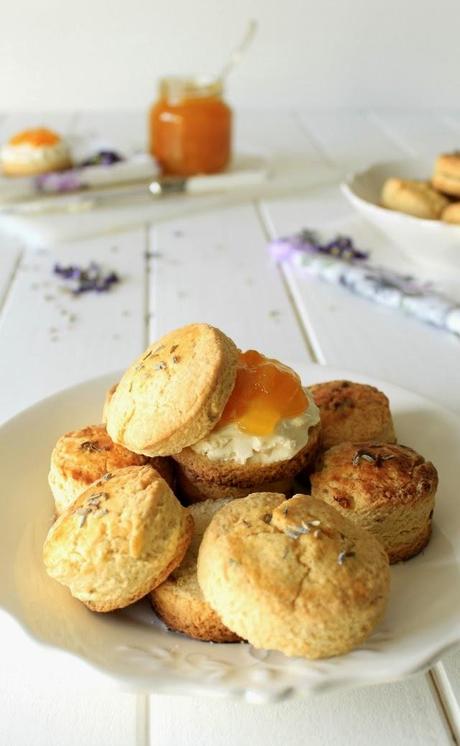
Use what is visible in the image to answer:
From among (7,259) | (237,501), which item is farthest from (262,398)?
(7,259)

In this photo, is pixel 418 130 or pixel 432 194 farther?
pixel 418 130

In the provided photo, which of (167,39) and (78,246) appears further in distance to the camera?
(167,39)

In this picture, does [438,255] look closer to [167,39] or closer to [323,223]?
[323,223]

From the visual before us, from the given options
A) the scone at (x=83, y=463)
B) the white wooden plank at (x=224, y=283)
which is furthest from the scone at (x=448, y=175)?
→ the scone at (x=83, y=463)

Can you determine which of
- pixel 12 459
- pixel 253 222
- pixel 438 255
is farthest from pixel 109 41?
pixel 12 459

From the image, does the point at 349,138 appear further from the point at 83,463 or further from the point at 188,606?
the point at 188,606

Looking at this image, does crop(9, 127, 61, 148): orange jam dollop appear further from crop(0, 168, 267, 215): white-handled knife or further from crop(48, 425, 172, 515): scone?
crop(48, 425, 172, 515): scone
